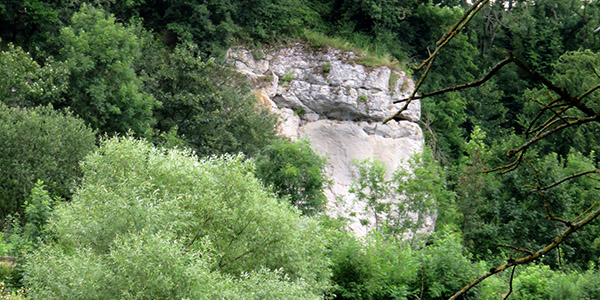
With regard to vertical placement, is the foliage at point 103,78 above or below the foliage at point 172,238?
below

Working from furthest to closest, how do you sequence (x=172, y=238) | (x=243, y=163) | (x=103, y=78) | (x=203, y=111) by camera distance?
(x=203, y=111) < (x=103, y=78) < (x=243, y=163) < (x=172, y=238)

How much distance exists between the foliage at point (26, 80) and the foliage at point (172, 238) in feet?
23.0

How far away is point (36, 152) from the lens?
2133 centimetres

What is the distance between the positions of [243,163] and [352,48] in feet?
38.8

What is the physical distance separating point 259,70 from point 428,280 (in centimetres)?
1364

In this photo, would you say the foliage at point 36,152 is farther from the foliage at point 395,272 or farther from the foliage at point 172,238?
the foliage at point 395,272

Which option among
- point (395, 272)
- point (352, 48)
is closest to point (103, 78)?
point (395, 272)

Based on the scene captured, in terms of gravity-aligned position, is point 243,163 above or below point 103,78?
→ below

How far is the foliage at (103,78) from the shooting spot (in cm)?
2444

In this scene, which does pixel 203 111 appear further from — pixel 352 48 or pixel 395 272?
pixel 395 272

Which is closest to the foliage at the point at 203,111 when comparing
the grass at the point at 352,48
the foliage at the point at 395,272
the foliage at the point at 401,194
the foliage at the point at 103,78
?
the foliage at the point at 103,78

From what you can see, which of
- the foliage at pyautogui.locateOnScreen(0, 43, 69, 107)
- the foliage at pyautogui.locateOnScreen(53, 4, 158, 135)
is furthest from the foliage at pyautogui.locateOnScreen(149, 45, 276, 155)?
the foliage at pyautogui.locateOnScreen(0, 43, 69, 107)

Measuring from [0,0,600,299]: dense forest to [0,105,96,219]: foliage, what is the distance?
55 millimetres

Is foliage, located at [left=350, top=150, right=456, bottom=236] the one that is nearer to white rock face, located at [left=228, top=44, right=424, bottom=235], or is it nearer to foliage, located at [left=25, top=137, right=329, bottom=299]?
white rock face, located at [left=228, top=44, right=424, bottom=235]
